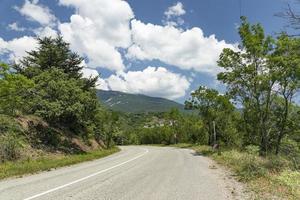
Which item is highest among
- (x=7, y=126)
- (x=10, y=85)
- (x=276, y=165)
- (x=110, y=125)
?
(x=10, y=85)

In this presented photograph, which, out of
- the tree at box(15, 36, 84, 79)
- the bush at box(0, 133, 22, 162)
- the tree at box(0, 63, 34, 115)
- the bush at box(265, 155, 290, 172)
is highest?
the tree at box(15, 36, 84, 79)

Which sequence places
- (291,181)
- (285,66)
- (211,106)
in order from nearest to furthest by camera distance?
(291,181) → (285,66) → (211,106)

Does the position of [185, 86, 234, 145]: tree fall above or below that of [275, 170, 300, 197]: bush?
above

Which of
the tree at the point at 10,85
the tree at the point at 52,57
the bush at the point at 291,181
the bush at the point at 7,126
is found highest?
the tree at the point at 52,57

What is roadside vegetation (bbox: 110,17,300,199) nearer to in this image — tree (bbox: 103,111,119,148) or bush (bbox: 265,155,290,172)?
bush (bbox: 265,155,290,172)

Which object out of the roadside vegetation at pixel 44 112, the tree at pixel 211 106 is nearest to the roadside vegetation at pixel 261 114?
the tree at pixel 211 106

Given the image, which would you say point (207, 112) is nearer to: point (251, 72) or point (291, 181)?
point (251, 72)

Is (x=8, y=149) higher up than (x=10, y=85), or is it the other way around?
(x=10, y=85)

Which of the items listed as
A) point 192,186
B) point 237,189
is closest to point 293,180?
point 237,189

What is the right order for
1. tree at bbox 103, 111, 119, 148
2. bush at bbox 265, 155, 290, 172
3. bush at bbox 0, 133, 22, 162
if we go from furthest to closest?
tree at bbox 103, 111, 119, 148 < bush at bbox 0, 133, 22, 162 < bush at bbox 265, 155, 290, 172

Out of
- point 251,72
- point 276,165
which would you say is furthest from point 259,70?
point 276,165

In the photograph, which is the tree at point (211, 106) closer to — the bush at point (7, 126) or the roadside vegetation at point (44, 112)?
the roadside vegetation at point (44, 112)

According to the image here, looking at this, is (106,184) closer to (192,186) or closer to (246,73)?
(192,186)

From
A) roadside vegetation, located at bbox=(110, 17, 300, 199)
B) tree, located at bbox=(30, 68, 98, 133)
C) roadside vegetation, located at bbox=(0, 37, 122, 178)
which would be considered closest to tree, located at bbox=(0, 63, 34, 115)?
roadside vegetation, located at bbox=(0, 37, 122, 178)
